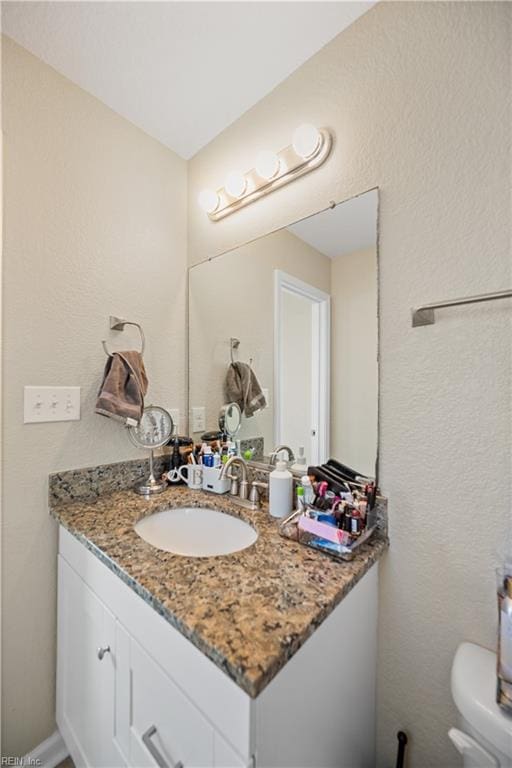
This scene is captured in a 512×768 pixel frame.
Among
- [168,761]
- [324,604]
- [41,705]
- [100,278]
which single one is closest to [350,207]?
[100,278]

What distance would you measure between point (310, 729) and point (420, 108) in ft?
4.89

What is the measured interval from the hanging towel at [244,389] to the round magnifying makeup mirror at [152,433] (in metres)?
0.29

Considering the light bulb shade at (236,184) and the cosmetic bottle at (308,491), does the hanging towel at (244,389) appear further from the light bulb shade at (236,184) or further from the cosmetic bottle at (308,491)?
the light bulb shade at (236,184)

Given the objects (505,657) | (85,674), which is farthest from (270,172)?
(85,674)

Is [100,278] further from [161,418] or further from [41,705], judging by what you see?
[41,705]

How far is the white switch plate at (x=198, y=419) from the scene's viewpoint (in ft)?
5.01

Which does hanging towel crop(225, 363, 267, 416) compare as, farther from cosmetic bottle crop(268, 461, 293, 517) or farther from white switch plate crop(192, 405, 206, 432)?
cosmetic bottle crop(268, 461, 293, 517)

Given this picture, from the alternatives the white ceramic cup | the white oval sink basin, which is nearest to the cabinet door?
the white oval sink basin

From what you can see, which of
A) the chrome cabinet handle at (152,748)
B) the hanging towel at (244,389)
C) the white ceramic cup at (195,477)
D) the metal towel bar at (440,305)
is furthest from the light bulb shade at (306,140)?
the chrome cabinet handle at (152,748)

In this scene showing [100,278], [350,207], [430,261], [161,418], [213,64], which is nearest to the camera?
[430,261]

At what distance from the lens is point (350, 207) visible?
3.31 ft

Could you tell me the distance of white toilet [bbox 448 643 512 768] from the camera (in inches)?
24.4

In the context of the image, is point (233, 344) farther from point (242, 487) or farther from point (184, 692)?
point (184, 692)

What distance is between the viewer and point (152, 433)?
138 centimetres
